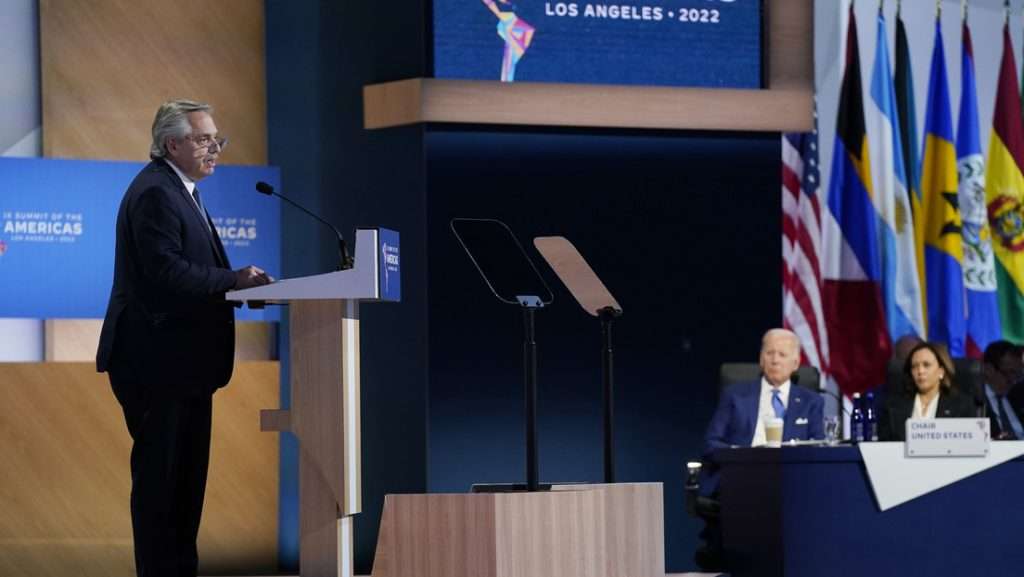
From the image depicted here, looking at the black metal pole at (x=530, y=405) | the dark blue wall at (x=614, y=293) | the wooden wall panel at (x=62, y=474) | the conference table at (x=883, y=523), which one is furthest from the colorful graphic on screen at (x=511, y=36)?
the black metal pole at (x=530, y=405)

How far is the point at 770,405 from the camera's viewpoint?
6680 mm

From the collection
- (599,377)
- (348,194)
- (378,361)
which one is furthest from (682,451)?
(348,194)

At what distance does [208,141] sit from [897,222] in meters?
5.41

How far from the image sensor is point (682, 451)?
7070 mm

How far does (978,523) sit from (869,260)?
387cm

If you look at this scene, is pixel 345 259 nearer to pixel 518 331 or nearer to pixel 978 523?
pixel 978 523

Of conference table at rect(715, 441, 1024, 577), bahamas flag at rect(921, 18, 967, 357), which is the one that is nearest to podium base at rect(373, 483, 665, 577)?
conference table at rect(715, 441, 1024, 577)

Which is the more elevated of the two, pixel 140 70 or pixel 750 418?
pixel 140 70

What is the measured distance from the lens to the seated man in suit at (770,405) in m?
6.59

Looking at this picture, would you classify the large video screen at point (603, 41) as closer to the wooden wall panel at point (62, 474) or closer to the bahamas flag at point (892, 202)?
the wooden wall panel at point (62, 474)

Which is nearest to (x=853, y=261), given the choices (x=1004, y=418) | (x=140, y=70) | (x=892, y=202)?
(x=892, y=202)

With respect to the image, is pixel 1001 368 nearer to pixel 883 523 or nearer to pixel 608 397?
pixel 883 523

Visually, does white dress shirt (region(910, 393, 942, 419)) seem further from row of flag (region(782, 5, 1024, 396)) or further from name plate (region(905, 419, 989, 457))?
row of flag (region(782, 5, 1024, 396))

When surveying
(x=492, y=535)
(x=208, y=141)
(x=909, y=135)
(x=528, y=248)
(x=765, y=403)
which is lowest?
(x=492, y=535)
